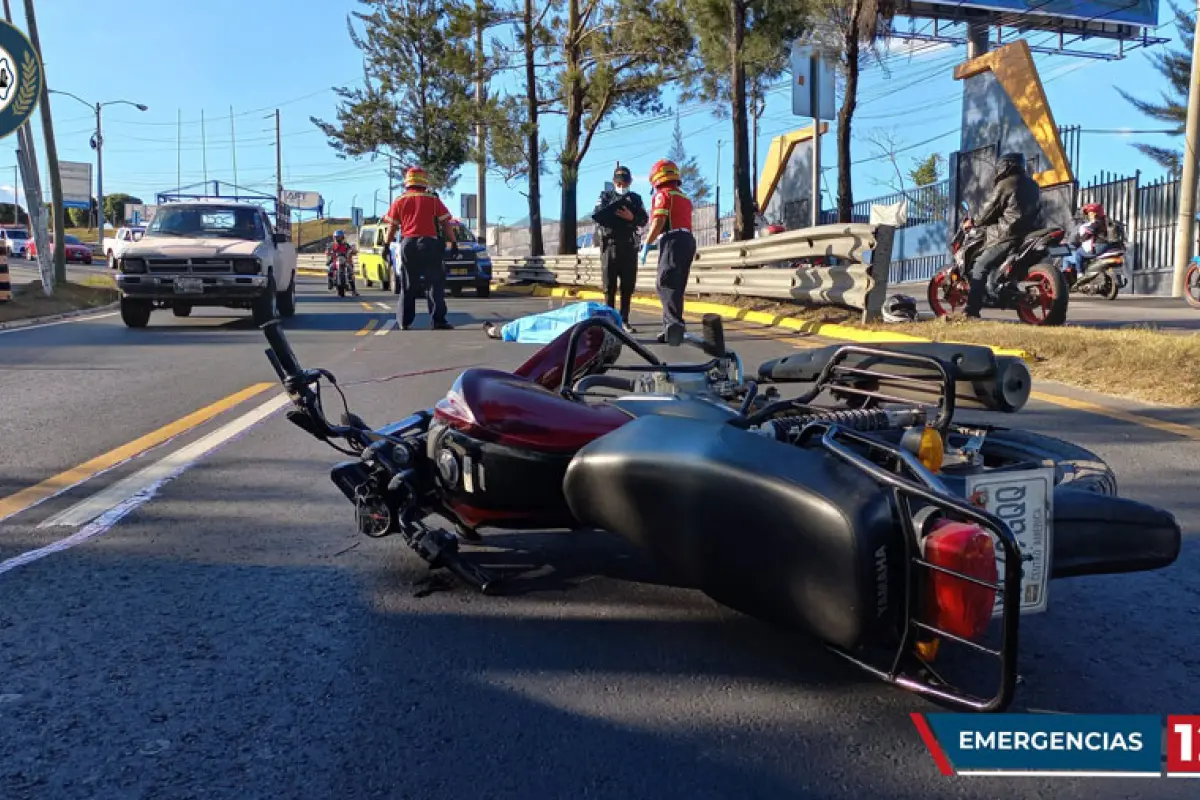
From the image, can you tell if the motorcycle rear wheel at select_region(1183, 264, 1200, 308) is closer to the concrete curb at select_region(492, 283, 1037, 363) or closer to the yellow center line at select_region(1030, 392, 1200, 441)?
the concrete curb at select_region(492, 283, 1037, 363)

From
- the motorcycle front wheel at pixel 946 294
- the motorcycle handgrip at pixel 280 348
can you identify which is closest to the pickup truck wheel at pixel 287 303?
the motorcycle front wheel at pixel 946 294

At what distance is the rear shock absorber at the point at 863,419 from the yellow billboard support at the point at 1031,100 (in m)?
19.8

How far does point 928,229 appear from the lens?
27.3 meters

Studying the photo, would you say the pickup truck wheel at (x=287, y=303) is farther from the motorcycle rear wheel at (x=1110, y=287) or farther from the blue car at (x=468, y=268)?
the motorcycle rear wheel at (x=1110, y=287)

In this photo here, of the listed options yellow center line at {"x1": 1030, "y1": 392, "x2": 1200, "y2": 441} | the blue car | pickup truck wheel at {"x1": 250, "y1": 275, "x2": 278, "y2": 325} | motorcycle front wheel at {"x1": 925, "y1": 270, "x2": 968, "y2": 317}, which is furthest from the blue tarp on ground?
the blue car

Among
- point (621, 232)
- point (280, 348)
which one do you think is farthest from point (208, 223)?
point (280, 348)

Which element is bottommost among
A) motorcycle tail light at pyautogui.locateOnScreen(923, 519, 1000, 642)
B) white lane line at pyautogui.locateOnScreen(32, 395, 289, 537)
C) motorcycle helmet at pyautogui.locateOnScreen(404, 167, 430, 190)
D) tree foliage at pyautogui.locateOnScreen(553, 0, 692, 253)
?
white lane line at pyautogui.locateOnScreen(32, 395, 289, 537)

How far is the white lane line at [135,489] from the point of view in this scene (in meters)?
4.11

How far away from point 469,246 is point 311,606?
68.1ft

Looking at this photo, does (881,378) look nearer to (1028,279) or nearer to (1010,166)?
(1028,279)

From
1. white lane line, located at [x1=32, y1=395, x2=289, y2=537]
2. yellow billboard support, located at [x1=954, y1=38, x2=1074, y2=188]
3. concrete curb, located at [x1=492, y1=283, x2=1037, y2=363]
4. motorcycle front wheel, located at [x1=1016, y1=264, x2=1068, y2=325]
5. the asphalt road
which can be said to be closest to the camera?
the asphalt road

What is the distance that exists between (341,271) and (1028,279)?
17.7 m

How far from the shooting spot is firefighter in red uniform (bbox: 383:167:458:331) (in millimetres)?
12922

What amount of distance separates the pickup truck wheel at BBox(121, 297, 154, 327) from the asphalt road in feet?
31.5
